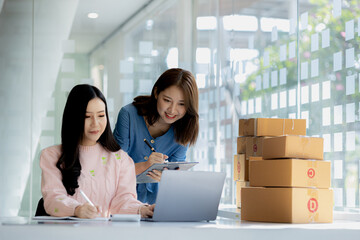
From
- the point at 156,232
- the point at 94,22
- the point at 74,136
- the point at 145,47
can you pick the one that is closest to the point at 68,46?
the point at 94,22

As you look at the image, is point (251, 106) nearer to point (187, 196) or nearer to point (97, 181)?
point (97, 181)

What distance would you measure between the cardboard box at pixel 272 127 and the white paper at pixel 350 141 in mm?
467

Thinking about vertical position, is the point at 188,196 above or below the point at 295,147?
below

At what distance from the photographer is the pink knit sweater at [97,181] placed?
171 centimetres

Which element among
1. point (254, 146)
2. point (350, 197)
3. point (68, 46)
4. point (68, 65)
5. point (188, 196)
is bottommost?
point (350, 197)

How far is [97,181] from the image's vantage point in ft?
5.97

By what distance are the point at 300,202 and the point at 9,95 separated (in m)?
2.65

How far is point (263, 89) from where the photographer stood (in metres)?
3.60

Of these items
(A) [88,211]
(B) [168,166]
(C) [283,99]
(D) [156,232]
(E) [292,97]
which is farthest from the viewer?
(C) [283,99]

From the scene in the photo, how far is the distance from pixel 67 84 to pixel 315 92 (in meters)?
1.85

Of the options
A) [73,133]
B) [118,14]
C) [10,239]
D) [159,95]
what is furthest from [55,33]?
[10,239]

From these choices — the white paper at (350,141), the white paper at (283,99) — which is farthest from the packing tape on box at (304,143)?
the white paper at (283,99)

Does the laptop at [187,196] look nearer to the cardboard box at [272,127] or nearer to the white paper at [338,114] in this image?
the cardboard box at [272,127]

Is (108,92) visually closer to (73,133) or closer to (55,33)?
(55,33)
